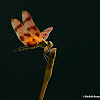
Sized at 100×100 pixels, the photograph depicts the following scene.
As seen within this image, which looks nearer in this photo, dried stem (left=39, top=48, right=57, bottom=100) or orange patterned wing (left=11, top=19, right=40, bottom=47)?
orange patterned wing (left=11, top=19, right=40, bottom=47)

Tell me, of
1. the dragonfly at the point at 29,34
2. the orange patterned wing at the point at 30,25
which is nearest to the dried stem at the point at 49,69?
the dragonfly at the point at 29,34

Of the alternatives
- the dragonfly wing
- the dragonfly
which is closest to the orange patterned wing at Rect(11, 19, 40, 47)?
the dragonfly

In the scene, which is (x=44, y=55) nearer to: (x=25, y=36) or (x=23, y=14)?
(x=25, y=36)

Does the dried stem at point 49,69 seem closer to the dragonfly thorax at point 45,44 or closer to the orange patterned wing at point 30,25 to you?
the dragonfly thorax at point 45,44

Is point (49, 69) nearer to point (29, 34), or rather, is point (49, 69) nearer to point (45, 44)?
point (45, 44)

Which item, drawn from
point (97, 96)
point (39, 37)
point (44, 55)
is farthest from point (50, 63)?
point (97, 96)

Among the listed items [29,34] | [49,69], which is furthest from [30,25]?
[49,69]

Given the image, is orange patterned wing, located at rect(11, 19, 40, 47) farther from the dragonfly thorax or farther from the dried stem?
the dried stem

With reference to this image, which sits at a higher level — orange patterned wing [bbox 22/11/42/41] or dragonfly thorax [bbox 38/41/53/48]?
orange patterned wing [bbox 22/11/42/41]
